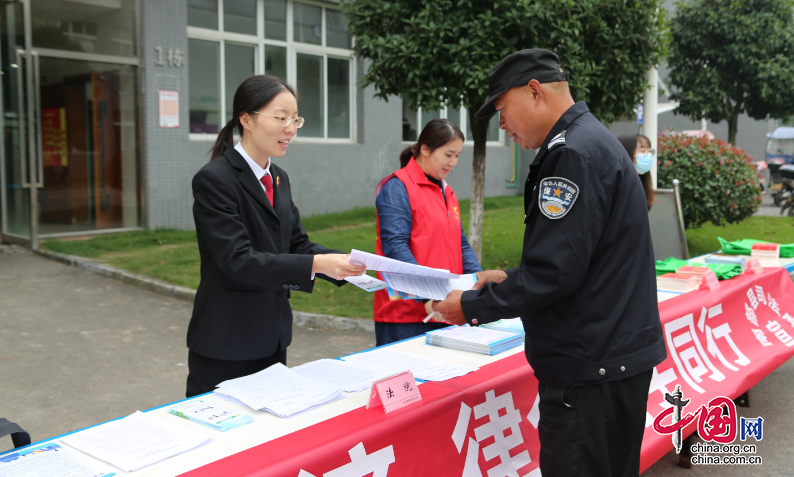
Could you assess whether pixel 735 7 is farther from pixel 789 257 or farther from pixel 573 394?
pixel 573 394

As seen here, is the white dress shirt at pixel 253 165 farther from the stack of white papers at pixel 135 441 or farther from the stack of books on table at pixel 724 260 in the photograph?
the stack of books on table at pixel 724 260

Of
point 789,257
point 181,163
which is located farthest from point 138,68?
point 789,257

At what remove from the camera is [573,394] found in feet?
6.34

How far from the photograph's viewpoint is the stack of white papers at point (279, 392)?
214 centimetres

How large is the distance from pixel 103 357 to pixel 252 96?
3890 mm

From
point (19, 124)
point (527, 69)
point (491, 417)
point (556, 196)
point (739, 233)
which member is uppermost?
point (19, 124)

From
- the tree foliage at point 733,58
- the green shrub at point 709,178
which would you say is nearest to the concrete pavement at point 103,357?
the green shrub at point 709,178

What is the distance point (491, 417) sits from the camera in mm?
2531

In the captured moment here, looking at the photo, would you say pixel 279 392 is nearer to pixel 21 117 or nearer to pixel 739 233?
pixel 21 117

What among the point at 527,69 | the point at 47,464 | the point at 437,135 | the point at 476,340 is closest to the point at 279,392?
the point at 47,464

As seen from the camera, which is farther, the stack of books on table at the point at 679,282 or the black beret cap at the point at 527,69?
the stack of books on table at the point at 679,282

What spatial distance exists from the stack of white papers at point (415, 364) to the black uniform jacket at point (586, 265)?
643 mm

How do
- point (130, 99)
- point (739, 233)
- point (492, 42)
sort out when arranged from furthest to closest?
1. point (739, 233)
2. point (130, 99)
3. point (492, 42)

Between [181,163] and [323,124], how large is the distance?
3295 mm
